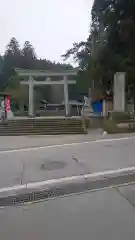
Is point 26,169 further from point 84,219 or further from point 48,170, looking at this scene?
point 84,219

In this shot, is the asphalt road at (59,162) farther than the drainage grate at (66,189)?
Yes

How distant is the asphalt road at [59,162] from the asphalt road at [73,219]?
236cm

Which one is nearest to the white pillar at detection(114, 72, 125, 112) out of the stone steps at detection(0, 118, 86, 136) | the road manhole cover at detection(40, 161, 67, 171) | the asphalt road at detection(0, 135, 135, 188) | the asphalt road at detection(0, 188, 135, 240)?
the stone steps at detection(0, 118, 86, 136)

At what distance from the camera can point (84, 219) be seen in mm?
5293

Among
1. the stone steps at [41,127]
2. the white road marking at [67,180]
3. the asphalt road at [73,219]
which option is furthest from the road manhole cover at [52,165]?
the stone steps at [41,127]

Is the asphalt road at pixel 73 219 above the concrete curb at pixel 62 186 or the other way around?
above

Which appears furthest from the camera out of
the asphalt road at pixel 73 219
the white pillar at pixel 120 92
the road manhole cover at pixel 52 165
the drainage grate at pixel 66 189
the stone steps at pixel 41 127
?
the stone steps at pixel 41 127

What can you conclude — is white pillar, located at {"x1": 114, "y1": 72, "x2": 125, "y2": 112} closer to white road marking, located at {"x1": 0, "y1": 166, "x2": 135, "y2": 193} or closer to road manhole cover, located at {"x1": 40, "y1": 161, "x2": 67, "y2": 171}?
road manhole cover, located at {"x1": 40, "y1": 161, "x2": 67, "y2": 171}

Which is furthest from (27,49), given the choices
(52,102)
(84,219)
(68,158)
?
(84,219)

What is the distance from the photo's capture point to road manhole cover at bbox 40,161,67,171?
34.0 feet

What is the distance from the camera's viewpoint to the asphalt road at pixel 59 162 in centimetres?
937

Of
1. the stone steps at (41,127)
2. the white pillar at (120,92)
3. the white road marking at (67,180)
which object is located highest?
the white pillar at (120,92)

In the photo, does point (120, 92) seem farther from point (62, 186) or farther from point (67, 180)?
point (62, 186)

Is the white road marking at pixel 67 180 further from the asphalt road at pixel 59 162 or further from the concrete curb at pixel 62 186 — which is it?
the asphalt road at pixel 59 162
